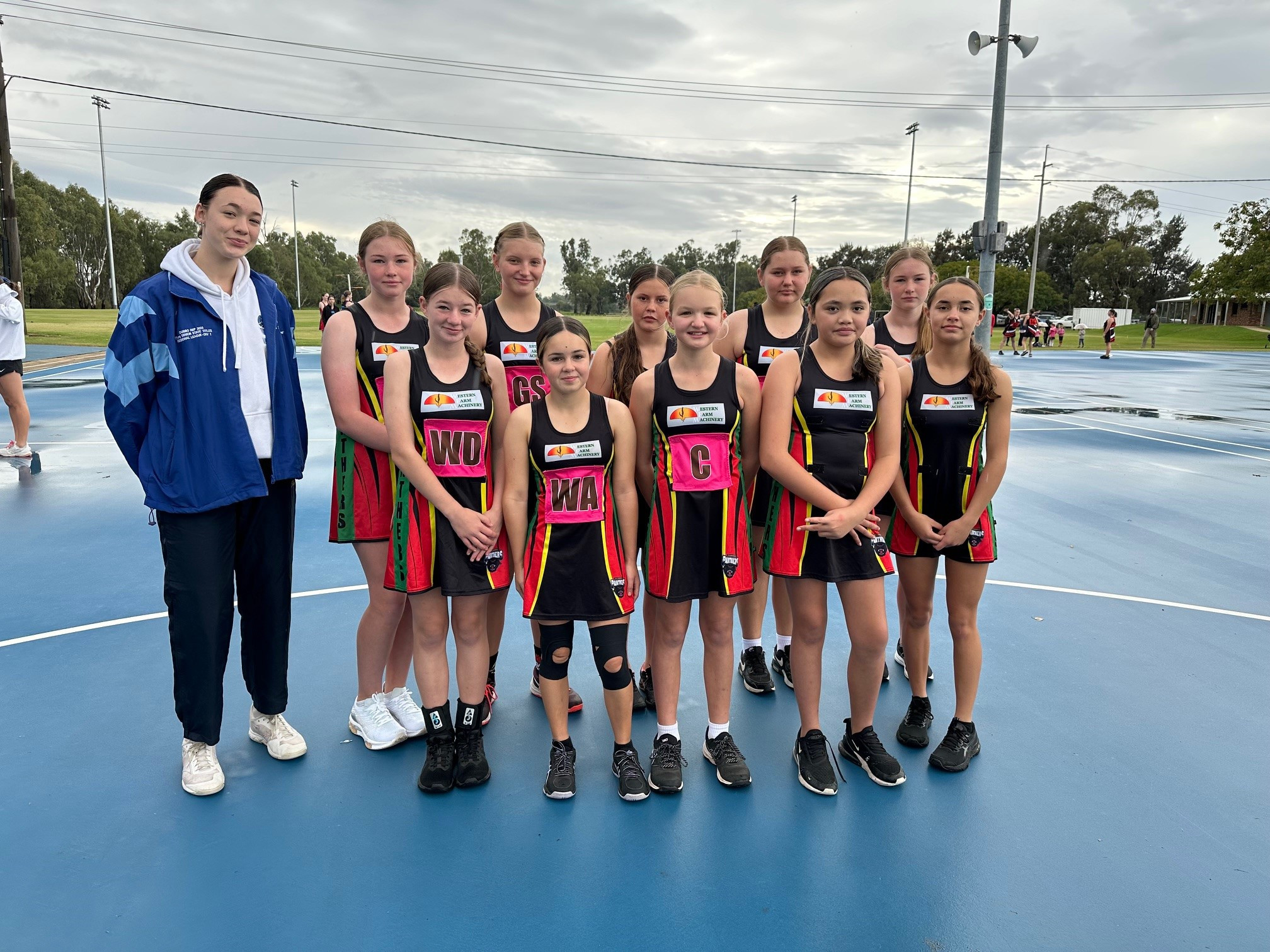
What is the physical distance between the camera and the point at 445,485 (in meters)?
2.84

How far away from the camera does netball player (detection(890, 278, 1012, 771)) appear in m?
2.96

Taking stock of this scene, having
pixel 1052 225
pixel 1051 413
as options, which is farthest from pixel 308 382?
pixel 1052 225

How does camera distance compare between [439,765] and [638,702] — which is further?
[638,702]

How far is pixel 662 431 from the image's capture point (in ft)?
9.30

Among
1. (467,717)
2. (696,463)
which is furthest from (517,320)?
(467,717)

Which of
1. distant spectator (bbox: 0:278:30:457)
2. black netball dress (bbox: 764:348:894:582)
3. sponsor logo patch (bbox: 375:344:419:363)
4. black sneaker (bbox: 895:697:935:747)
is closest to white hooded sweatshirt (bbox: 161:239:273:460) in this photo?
sponsor logo patch (bbox: 375:344:419:363)

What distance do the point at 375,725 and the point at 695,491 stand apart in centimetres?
162

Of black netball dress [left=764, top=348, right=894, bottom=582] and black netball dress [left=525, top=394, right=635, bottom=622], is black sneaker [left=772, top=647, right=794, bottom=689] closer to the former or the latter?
black netball dress [left=764, top=348, right=894, bottom=582]

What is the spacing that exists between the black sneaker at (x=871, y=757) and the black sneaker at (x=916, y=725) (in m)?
0.17

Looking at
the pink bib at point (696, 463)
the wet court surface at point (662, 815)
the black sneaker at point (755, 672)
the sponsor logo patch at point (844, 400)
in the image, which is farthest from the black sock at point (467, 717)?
the sponsor logo patch at point (844, 400)

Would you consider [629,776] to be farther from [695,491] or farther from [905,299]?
[905,299]

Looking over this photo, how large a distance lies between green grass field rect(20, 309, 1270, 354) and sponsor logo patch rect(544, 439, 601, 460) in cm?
2623

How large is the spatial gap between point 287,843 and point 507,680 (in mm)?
1363

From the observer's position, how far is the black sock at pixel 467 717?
2.92m
